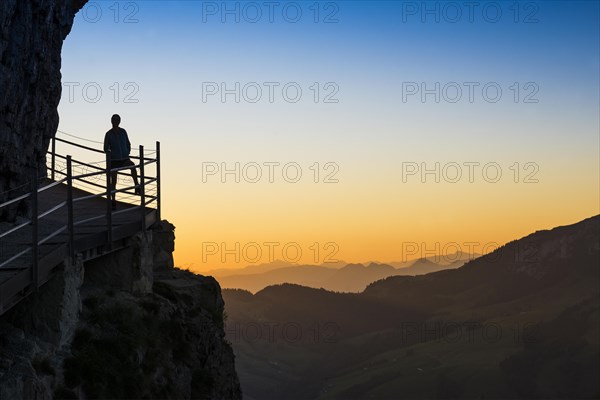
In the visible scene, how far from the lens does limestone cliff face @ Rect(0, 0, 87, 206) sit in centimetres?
1953

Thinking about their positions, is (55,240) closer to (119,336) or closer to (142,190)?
(119,336)

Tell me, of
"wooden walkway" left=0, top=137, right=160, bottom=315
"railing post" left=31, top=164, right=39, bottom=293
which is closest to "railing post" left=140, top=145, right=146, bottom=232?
"wooden walkway" left=0, top=137, right=160, bottom=315

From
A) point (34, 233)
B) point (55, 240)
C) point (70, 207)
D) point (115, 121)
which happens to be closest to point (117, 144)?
point (115, 121)

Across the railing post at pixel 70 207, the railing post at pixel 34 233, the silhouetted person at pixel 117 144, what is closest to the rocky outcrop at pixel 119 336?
the railing post at pixel 70 207

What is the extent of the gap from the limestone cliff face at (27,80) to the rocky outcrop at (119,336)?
355 centimetres

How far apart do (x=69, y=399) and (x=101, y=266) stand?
5451 mm

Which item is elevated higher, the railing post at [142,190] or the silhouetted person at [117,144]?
the silhouetted person at [117,144]

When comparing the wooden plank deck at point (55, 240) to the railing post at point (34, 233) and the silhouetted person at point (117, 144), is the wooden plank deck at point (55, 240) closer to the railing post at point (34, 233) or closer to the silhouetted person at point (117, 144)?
the railing post at point (34, 233)

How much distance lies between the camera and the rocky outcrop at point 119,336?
1465 cm

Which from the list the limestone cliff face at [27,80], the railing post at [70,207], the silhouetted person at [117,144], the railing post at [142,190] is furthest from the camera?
the silhouetted person at [117,144]

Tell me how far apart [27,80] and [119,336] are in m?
7.72

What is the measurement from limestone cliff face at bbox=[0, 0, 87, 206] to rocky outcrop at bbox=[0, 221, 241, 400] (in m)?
3.55

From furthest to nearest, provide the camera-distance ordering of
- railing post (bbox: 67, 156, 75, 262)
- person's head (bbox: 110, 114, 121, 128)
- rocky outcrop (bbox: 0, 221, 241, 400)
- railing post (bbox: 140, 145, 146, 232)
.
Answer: person's head (bbox: 110, 114, 121, 128)
railing post (bbox: 140, 145, 146, 232)
railing post (bbox: 67, 156, 75, 262)
rocky outcrop (bbox: 0, 221, 241, 400)

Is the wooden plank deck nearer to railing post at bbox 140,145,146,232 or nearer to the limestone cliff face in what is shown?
railing post at bbox 140,145,146,232
